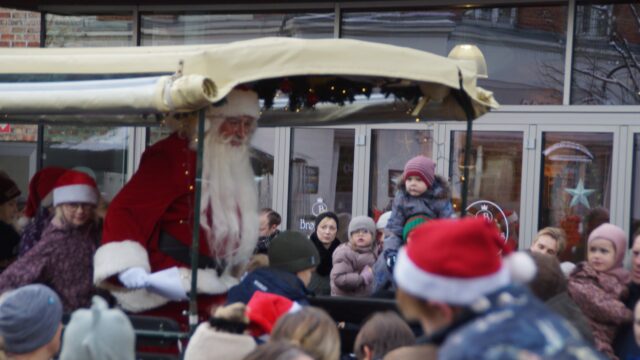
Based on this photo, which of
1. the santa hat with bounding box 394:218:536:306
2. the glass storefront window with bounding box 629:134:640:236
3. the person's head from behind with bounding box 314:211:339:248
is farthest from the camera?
the glass storefront window with bounding box 629:134:640:236

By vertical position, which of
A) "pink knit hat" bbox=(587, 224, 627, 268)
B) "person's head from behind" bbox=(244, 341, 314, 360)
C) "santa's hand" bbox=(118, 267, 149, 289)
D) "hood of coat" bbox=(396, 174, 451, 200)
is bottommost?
"person's head from behind" bbox=(244, 341, 314, 360)

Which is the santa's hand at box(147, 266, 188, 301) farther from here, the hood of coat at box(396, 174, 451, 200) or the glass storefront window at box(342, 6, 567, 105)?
the glass storefront window at box(342, 6, 567, 105)

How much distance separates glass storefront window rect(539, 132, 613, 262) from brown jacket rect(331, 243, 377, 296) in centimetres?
218

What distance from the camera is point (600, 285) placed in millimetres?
6020

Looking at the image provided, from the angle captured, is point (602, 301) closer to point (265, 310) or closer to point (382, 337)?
point (382, 337)

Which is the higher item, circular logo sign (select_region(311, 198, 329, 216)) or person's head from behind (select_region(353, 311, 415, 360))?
circular logo sign (select_region(311, 198, 329, 216))

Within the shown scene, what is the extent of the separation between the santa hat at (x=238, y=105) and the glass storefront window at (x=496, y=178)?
4.65m

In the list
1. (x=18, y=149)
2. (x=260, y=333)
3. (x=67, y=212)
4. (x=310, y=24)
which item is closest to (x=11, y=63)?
(x=67, y=212)

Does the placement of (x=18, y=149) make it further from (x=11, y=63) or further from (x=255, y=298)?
(x=255, y=298)

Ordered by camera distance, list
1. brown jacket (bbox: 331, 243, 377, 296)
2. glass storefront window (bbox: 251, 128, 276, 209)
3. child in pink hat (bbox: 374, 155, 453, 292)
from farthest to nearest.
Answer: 1. glass storefront window (bbox: 251, 128, 276, 209)
2. brown jacket (bbox: 331, 243, 377, 296)
3. child in pink hat (bbox: 374, 155, 453, 292)

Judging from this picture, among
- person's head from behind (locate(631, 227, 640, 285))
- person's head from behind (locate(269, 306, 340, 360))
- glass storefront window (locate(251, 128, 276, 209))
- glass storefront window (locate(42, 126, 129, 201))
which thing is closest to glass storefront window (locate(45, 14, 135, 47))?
glass storefront window (locate(42, 126, 129, 201))

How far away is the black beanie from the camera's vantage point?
5.48m

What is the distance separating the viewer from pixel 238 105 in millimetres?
5379

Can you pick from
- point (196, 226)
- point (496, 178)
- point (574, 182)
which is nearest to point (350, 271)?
point (496, 178)
